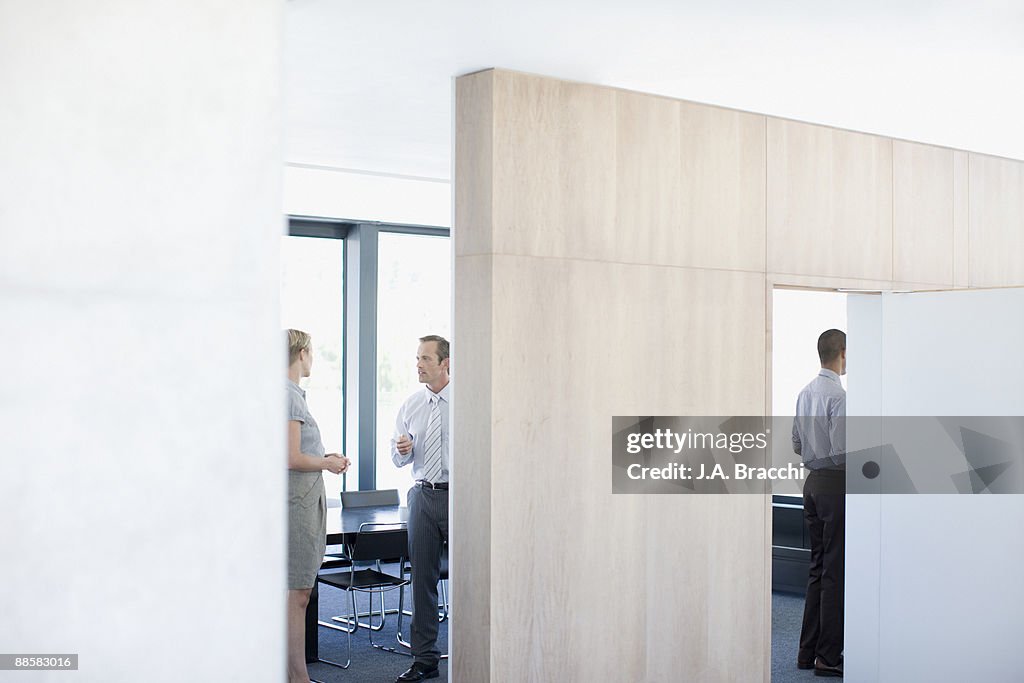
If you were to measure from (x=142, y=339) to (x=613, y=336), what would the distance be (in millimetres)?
2596

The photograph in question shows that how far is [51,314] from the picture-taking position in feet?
10.0

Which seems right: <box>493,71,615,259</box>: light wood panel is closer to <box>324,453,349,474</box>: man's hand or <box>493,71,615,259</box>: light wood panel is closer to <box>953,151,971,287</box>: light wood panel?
<box>324,453,349,474</box>: man's hand

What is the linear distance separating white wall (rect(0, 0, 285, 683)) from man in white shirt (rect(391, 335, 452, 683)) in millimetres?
2852

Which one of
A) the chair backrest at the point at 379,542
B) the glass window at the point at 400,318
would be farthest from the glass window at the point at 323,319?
the chair backrest at the point at 379,542

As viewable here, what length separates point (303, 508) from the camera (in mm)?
5406

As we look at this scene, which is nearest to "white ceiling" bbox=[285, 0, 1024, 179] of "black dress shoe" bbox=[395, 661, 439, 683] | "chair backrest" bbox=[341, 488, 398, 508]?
"chair backrest" bbox=[341, 488, 398, 508]

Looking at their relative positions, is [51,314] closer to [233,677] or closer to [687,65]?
[233,677]

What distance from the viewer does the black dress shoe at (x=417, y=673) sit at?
621cm

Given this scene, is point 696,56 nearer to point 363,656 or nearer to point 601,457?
point 601,457

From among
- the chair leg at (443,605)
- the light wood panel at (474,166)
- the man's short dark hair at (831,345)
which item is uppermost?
the light wood panel at (474,166)

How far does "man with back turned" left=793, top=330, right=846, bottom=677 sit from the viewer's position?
6.57 meters

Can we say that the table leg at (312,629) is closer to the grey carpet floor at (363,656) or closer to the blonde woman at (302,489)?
the grey carpet floor at (363,656)

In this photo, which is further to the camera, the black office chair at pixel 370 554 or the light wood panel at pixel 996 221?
the light wood panel at pixel 996 221

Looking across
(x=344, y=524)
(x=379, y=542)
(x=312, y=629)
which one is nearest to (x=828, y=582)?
(x=379, y=542)
